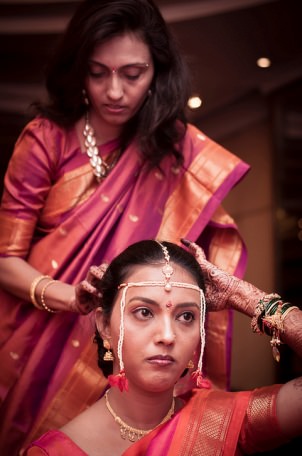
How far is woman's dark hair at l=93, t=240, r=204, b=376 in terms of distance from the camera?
7.53 ft

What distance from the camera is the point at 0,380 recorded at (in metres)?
2.92

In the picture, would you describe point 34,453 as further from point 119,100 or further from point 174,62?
point 174,62

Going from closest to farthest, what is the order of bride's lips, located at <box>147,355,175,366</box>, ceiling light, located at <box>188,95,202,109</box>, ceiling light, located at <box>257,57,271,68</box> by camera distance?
bride's lips, located at <box>147,355,175,366</box>
ceiling light, located at <box>257,57,271,68</box>
ceiling light, located at <box>188,95,202,109</box>

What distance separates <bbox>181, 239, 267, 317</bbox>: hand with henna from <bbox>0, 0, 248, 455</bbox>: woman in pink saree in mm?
566

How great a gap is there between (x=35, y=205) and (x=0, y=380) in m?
0.65

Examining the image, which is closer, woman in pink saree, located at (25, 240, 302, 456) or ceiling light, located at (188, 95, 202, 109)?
woman in pink saree, located at (25, 240, 302, 456)

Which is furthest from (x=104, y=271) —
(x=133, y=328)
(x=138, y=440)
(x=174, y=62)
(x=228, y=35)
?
(x=228, y=35)

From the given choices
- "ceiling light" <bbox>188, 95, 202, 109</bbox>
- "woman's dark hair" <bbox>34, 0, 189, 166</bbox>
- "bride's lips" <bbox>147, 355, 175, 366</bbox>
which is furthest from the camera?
"ceiling light" <bbox>188, 95, 202, 109</bbox>

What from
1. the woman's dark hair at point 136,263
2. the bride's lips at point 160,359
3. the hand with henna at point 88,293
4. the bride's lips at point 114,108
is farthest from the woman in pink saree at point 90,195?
the bride's lips at point 160,359

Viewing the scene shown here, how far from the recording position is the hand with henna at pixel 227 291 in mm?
2359

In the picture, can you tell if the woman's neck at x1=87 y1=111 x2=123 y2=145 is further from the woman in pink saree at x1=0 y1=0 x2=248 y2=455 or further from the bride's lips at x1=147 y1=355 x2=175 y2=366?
the bride's lips at x1=147 y1=355 x2=175 y2=366

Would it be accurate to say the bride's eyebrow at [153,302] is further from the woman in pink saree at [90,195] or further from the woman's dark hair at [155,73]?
the woman's dark hair at [155,73]

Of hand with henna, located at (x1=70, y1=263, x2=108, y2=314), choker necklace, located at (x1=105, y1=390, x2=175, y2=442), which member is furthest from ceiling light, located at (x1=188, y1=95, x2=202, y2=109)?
choker necklace, located at (x1=105, y1=390, x2=175, y2=442)

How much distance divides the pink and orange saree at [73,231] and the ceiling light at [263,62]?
1.63 metres
